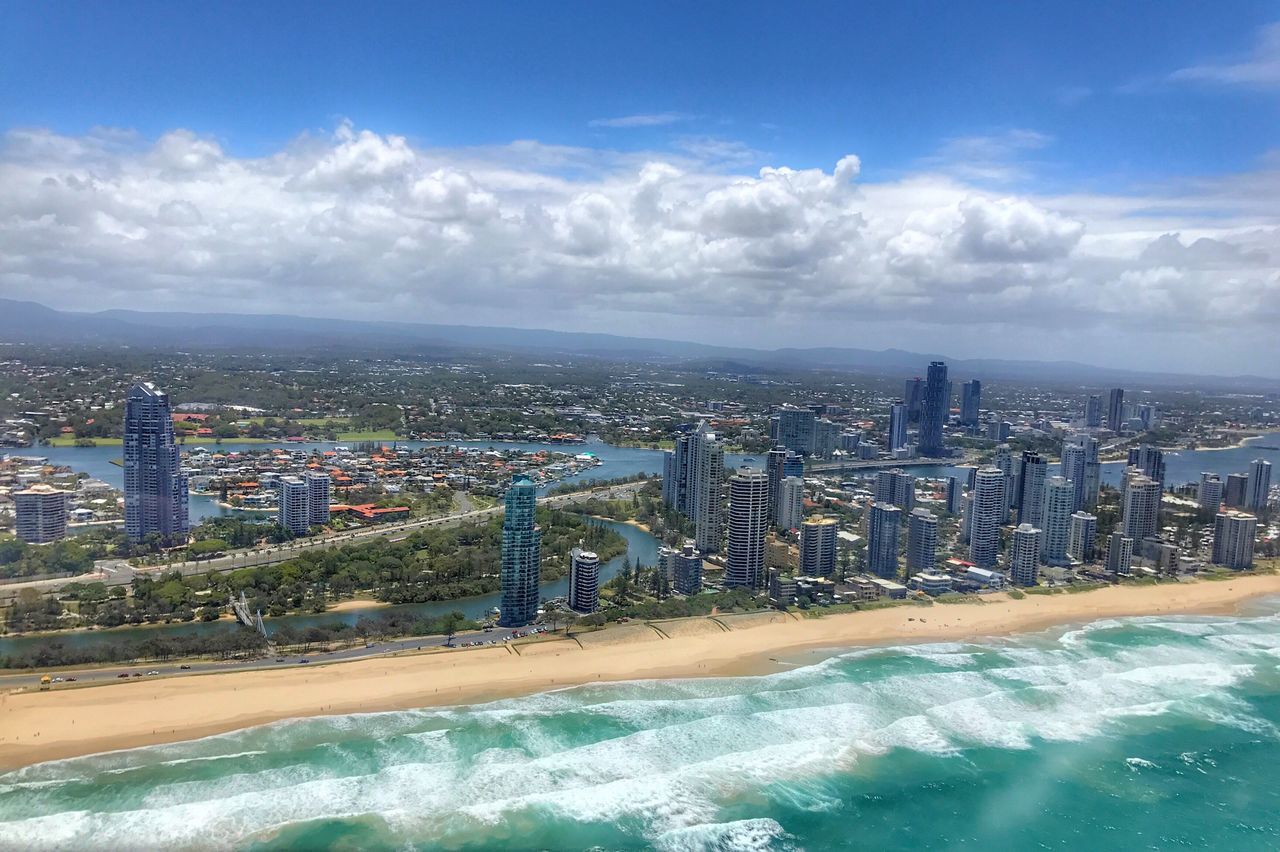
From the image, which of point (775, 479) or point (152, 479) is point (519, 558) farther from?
point (775, 479)

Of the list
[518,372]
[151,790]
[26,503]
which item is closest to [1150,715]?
[151,790]

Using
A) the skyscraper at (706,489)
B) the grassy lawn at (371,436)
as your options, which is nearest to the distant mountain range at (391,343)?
the grassy lawn at (371,436)

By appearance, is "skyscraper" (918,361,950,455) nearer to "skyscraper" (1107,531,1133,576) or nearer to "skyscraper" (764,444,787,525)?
"skyscraper" (764,444,787,525)

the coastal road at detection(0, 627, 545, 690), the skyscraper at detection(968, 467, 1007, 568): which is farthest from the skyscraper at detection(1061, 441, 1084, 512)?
the coastal road at detection(0, 627, 545, 690)

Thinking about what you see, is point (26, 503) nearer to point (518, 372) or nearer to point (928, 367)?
point (928, 367)

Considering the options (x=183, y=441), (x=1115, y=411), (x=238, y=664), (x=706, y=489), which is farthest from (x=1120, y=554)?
(x=183, y=441)
